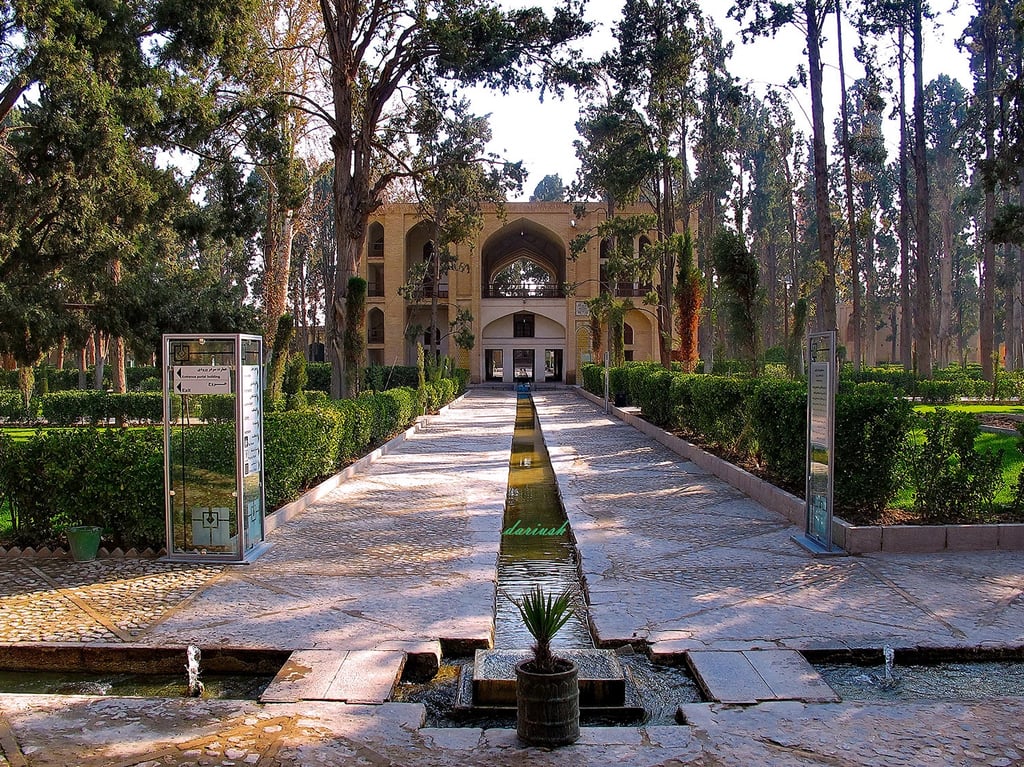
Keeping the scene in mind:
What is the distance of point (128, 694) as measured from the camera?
174 inches

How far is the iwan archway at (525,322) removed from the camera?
45.1 m

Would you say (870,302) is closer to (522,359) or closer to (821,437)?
(522,359)

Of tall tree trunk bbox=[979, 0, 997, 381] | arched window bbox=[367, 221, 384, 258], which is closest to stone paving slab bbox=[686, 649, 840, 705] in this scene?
tall tree trunk bbox=[979, 0, 997, 381]

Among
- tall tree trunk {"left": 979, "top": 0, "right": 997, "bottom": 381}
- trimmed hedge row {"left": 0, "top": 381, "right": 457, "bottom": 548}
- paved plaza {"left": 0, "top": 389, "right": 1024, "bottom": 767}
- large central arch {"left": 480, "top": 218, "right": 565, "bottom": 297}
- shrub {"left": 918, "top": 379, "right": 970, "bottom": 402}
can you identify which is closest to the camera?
paved plaza {"left": 0, "top": 389, "right": 1024, "bottom": 767}

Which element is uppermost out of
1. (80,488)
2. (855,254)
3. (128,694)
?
(855,254)

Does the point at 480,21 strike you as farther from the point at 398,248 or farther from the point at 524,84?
the point at 398,248

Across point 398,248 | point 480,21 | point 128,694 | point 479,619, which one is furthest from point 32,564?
point 398,248

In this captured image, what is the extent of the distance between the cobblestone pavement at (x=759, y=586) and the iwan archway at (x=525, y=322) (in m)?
35.6

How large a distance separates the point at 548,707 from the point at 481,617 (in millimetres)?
1860

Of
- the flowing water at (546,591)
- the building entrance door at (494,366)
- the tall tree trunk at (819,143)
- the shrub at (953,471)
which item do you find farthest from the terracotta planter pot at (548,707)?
the building entrance door at (494,366)

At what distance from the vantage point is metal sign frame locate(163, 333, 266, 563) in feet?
22.5

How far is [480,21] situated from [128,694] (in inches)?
508

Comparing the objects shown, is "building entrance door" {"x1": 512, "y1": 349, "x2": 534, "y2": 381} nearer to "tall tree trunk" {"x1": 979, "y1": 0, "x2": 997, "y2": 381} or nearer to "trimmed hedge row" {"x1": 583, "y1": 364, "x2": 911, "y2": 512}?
"tall tree trunk" {"x1": 979, "y1": 0, "x2": 997, "y2": 381}

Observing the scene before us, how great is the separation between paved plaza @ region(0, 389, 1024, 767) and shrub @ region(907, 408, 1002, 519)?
59cm
